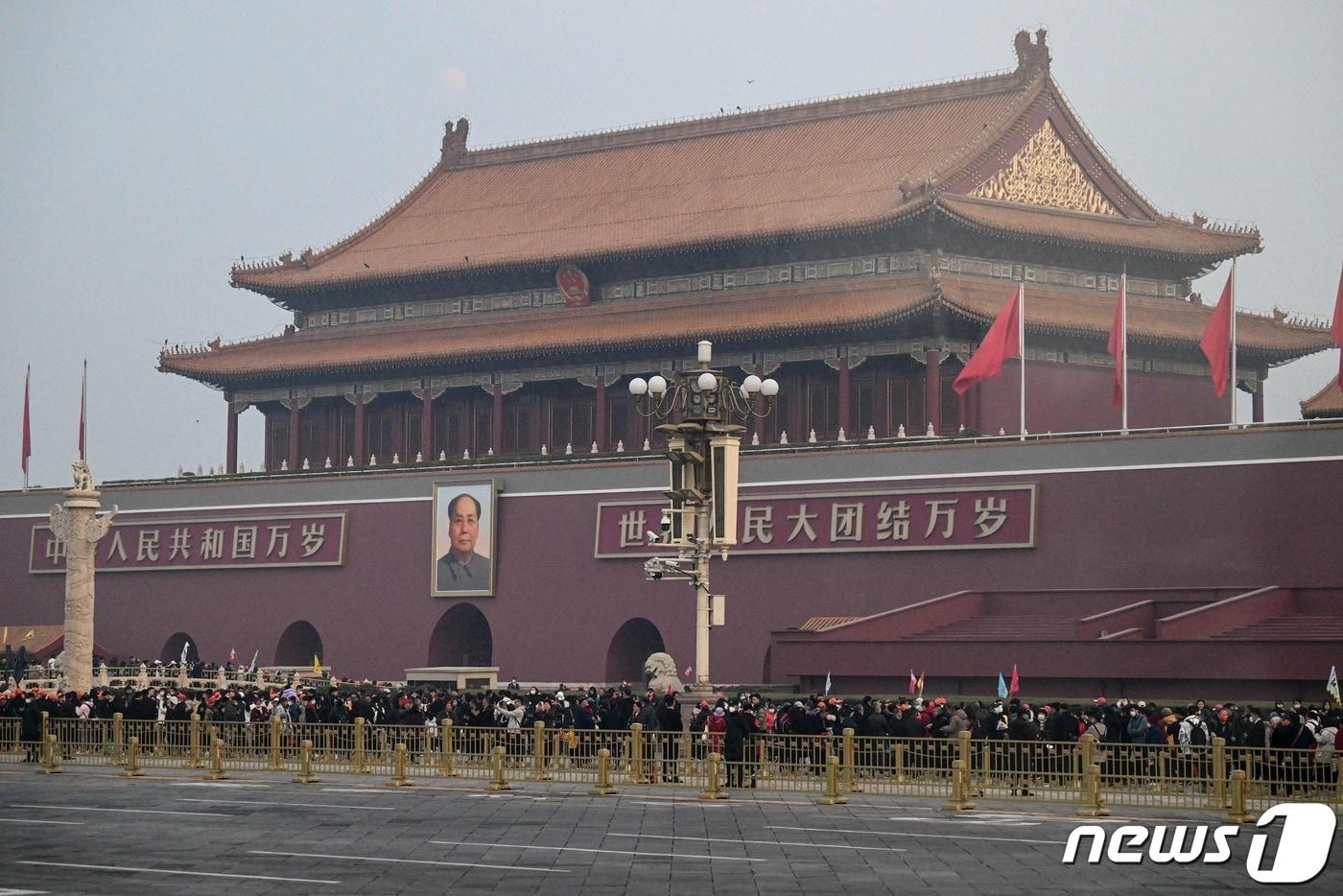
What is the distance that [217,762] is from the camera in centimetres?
2723

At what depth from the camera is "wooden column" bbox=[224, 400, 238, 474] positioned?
52094mm

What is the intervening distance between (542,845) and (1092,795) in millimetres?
5803

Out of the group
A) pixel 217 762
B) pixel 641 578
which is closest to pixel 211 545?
pixel 641 578

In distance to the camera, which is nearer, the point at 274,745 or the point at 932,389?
the point at 274,745

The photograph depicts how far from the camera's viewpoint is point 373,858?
17.9 metres

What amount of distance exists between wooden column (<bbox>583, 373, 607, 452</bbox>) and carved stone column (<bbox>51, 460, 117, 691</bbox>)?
1116 centimetres

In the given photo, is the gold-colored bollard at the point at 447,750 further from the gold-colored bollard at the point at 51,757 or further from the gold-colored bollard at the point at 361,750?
the gold-colored bollard at the point at 51,757

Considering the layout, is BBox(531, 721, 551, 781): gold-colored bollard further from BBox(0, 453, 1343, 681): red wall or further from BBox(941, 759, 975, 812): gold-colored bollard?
BBox(0, 453, 1343, 681): red wall

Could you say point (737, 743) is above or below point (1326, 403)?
below

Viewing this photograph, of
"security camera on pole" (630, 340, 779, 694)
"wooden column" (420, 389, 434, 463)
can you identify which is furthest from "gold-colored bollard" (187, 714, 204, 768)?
"wooden column" (420, 389, 434, 463)

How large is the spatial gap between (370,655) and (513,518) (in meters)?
4.36

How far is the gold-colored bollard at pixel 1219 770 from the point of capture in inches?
828

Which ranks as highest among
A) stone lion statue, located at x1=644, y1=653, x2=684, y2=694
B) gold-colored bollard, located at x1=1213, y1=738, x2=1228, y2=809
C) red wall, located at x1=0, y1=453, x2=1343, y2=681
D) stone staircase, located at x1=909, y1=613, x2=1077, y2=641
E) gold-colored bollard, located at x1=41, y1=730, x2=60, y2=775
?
red wall, located at x1=0, y1=453, x2=1343, y2=681

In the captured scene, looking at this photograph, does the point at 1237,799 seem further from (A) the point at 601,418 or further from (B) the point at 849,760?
(A) the point at 601,418
